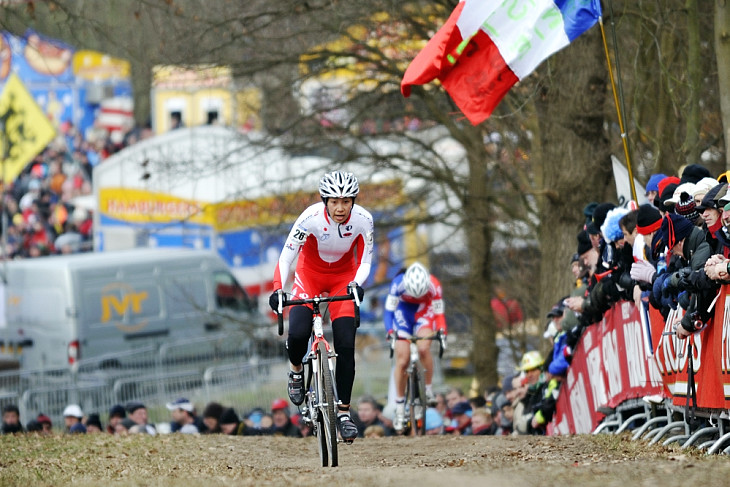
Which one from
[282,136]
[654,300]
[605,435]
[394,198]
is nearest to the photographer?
[654,300]

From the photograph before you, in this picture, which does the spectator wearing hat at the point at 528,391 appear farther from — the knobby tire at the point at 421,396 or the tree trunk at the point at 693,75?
the tree trunk at the point at 693,75

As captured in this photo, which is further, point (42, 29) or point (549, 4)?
point (42, 29)

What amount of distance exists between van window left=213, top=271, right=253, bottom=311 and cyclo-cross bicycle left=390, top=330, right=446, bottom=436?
1216 centimetres

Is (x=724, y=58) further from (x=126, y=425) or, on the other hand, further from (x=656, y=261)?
(x=126, y=425)

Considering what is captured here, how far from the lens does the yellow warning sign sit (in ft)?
102

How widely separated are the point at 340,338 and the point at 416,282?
4.75m

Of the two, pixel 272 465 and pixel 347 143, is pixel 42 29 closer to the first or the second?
pixel 347 143

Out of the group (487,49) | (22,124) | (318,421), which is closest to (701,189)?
(318,421)

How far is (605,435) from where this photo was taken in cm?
1162

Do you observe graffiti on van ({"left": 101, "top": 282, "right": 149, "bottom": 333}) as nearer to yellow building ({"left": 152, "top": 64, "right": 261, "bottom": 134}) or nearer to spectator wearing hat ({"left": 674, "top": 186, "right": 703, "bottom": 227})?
yellow building ({"left": 152, "top": 64, "right": 261, "bottom": 134})

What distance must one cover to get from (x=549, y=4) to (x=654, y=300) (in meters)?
4.47

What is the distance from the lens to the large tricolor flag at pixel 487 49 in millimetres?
13695

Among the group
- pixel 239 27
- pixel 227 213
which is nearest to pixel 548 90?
pixel 239 27

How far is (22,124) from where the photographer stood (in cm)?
3125
